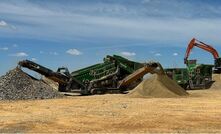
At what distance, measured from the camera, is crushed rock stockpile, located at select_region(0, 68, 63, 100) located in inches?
1170

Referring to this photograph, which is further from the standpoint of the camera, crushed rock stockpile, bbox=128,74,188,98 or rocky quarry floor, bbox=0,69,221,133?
crushed rock stockpile, bbox=128,74,188,98

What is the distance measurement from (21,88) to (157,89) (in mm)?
8820

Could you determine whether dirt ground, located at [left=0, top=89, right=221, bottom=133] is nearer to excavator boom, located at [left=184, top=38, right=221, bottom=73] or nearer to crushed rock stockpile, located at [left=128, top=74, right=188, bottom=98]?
crushed rock stockpile, located at [left=128, top=74, right=188, bottom=98]

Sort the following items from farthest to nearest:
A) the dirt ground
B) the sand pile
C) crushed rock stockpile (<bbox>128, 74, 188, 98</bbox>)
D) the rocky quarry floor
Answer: the sand pile
crushed rock stockpile (<bbox>128, 74, 188, 98</bbox>)
the dirt ground
the rocky quarry floor

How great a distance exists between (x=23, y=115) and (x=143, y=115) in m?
5.00

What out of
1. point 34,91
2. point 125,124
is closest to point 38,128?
point 125,124

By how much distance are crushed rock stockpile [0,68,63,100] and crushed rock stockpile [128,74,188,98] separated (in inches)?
208

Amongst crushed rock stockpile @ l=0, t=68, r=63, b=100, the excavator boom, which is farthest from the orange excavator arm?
crushed rock stockpile @ l=0, t=68, r=63, b=100

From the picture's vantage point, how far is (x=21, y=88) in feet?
100.0

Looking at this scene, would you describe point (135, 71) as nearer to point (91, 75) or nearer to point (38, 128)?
point (91, 75)

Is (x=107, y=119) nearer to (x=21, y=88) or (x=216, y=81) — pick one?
(x=21, y=88)

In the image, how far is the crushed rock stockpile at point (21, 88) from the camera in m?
29.7

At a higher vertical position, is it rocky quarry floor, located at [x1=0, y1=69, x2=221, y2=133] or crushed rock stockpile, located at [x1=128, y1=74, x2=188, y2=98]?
crushed rock stockpile, located at [x1=128, y1=74, x2=188, y2=98]

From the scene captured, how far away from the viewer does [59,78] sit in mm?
34188
